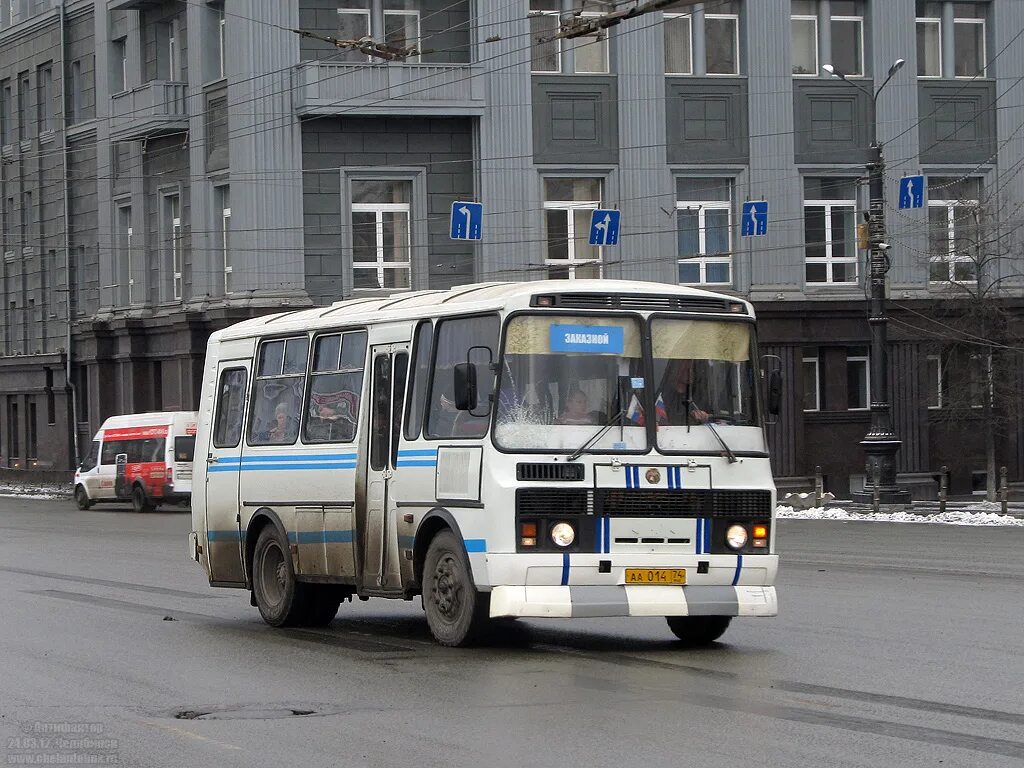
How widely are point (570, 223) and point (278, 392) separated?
30.2 metres

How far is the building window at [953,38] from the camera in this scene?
47.4 meters

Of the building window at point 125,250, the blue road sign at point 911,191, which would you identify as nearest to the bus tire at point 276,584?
the blue road sign at point 911,191

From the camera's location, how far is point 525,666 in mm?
12289

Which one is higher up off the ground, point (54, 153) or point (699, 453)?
point (54, 153)

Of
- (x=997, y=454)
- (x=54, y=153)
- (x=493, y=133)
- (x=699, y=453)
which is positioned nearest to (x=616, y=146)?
(x=493, y=133)

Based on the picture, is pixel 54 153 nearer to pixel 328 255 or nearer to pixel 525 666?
pixel 328 255

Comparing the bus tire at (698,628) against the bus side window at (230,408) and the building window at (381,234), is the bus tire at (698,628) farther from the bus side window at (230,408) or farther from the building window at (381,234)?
the building window at (381,234)

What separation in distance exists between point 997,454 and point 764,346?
695 centimetres

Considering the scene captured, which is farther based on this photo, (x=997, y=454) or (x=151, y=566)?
(x=997, y=454)

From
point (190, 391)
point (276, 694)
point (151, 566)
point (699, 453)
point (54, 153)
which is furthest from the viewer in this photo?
point (54, 153)

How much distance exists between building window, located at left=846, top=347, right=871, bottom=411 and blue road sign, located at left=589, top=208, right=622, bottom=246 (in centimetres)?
787

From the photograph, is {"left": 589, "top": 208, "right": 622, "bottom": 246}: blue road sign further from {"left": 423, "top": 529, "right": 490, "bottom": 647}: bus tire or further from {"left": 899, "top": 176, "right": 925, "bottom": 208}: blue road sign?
{"left": 423, "top": 529, "right": 490, "bottom": 647}: bus tire

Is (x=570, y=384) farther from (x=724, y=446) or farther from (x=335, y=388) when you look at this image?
(x=335, y=388)

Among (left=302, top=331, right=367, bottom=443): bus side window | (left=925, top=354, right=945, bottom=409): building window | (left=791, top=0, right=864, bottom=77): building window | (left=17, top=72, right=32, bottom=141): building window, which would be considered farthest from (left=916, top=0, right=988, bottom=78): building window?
(left=302, top=331, right=367, bottom=443): bus side window
